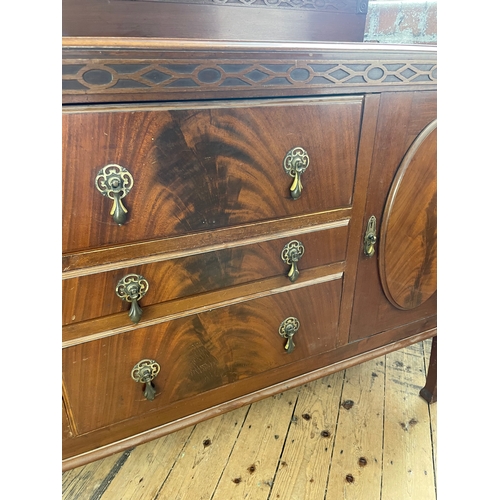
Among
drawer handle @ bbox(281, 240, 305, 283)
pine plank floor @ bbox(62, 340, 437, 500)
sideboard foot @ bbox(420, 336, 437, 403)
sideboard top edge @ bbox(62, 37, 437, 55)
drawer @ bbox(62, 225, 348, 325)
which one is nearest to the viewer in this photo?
sideboard top edge @ bbox(62, 37, 437, 55)

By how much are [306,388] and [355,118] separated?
0.79 meters

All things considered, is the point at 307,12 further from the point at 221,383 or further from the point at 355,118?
the point at 221,383

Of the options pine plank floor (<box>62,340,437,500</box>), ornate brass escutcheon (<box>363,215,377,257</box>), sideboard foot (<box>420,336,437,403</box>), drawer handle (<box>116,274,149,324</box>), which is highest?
ornate brass escutcheon (<box>363,215,377,257</box>)

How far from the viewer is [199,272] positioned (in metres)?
0.65

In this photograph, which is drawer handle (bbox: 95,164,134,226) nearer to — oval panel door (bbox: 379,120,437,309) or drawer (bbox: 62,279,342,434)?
drawer (bbox: 62,279,342,434)

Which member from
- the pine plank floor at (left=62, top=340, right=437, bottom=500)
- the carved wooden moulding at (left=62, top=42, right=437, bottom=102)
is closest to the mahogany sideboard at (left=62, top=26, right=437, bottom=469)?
the carved wooden moulding at (left=62, top=42, right=437, bottom=102)

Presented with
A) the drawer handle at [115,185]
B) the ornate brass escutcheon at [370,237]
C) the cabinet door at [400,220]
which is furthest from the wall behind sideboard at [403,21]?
the drawer handle at [115,185]

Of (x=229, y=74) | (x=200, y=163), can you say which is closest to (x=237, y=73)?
(x=229, y=74)

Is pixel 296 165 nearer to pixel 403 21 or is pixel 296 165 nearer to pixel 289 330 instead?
pixel 289 330

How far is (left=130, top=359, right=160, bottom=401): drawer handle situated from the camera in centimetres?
66

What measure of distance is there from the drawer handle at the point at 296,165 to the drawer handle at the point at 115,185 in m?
0.24

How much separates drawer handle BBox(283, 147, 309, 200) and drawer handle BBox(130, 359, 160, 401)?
1.13 ft

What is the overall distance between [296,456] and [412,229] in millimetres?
580

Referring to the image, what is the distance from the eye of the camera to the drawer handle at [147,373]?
0.66m
